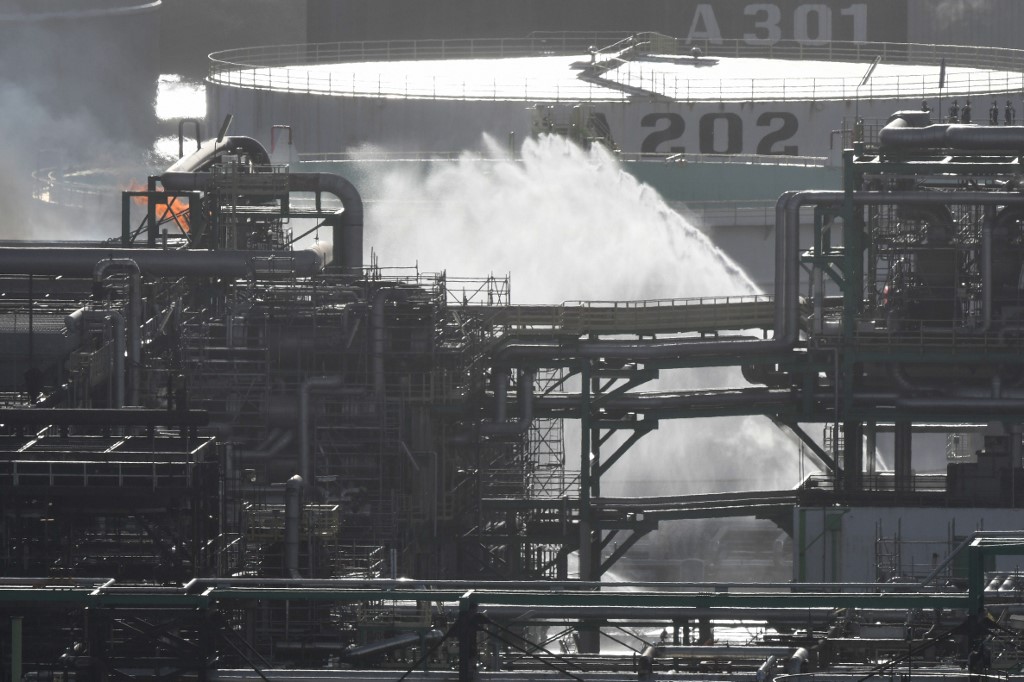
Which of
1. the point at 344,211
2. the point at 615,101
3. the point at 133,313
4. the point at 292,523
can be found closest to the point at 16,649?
the point at 292,523

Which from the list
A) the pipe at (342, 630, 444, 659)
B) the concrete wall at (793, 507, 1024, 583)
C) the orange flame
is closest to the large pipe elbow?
the orange flame

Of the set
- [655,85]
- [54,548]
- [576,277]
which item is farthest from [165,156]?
[54,548]

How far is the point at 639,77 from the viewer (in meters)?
79.4

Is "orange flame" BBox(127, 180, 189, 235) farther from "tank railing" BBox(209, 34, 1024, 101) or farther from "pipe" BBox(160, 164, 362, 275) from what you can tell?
"tank railing" BBox(209, 34, 1024, 101)

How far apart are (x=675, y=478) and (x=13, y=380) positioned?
2264cm

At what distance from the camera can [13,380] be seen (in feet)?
154

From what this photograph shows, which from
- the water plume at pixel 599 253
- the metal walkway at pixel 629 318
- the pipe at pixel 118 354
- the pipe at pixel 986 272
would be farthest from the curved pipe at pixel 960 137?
the pipe at pixel 118 354

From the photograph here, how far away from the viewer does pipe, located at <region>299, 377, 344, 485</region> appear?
45.5 metres

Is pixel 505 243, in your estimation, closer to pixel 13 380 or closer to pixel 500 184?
pixel 500 184

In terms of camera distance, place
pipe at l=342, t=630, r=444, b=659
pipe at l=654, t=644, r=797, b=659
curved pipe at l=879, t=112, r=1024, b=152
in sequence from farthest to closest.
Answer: curved pipe at l=879, t=112, r=1024, b=152
pipe at l=342, t=630, r=444, b=659
pipe at l=654, t=644, r=797, b=659

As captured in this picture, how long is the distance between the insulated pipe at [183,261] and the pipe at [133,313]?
1211 millimetres

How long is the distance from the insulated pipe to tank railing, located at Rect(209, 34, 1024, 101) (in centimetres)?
2794

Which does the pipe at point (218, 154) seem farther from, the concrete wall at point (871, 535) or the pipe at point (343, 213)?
the concrete wall at point (871, 535)

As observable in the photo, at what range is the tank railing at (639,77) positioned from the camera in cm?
7688
